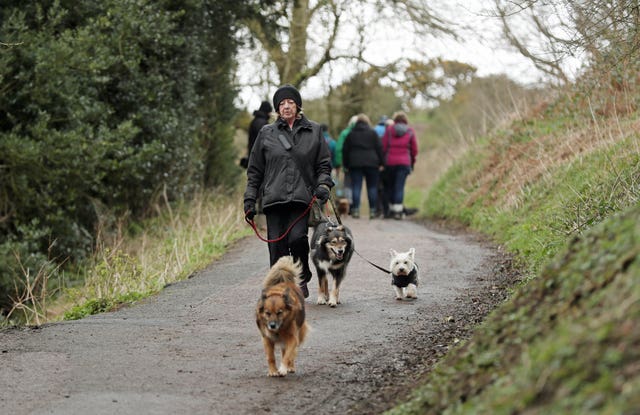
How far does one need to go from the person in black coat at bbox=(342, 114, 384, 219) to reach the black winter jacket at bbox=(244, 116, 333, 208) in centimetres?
1129

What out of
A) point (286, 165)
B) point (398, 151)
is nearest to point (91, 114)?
point (286, 165)

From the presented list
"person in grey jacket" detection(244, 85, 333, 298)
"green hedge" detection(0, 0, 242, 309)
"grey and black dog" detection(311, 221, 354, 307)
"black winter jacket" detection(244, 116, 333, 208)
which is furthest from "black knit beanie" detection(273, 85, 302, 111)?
"green hedge" detection(0, 0, 242, 309)

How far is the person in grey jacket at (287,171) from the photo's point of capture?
30.4 ft

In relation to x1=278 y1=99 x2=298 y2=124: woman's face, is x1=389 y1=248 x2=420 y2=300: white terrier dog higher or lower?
lower

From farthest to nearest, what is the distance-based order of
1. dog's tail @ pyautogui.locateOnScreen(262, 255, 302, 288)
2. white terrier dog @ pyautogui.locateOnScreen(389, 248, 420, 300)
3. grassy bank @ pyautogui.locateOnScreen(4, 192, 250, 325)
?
grassy bank @ pyautogui.locateOnScreen(4, 192, 250, 325) → white terrier dog @ pyautogui.locateOnScreen(389, 248, 420, 300) → dog's tail @ pyautogui.locateOnScreen(262, 255, 302, 288)

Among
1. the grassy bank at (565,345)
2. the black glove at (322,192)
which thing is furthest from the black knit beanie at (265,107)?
the grassy bank at (565,345)

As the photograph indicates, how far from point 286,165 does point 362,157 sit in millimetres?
11582

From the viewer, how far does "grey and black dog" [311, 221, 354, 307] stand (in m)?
9.72

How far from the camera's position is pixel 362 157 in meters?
20.8

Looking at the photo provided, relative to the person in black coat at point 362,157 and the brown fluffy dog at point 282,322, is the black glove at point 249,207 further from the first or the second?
the person in black coat at point 362,157

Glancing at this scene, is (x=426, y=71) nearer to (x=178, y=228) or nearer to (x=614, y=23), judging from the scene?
(x=178, y=228)

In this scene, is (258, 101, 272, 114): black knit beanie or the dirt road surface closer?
the dirt road surface

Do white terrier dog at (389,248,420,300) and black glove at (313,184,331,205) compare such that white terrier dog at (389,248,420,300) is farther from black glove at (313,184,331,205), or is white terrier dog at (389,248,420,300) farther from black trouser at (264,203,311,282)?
black glove at (313,184,331,205)

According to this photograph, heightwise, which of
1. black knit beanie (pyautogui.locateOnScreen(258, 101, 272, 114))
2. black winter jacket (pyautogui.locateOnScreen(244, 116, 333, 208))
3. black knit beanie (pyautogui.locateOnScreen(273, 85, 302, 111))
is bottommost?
black winter jacket (pyautogui.locateOnScreen(244, 116, 333, 208))
